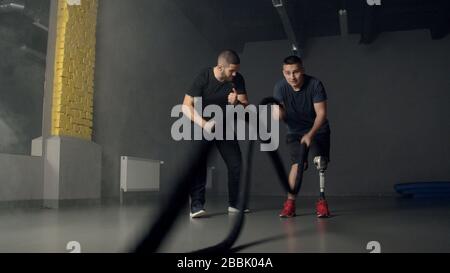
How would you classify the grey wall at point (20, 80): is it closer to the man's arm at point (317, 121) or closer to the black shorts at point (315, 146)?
the black shorts at point (315, 146)

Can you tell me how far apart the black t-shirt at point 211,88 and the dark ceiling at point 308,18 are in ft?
10.2

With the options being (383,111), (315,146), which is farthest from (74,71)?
(383,111)

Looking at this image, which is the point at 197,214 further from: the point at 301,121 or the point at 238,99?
the point at 301,121

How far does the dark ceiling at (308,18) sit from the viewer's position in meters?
6.05

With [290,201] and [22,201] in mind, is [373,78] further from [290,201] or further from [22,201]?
[22,201]

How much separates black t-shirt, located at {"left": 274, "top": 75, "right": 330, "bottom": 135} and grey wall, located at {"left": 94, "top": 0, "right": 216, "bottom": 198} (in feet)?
7.25

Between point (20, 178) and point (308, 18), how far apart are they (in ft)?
16.3

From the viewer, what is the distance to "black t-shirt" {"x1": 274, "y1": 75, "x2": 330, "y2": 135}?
272 centimetres

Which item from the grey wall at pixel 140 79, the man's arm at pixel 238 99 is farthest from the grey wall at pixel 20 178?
the man's arm at pixel 238 99

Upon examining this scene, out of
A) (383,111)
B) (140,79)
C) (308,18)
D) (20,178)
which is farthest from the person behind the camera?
(383,111)

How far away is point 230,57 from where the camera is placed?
95.6 inches
